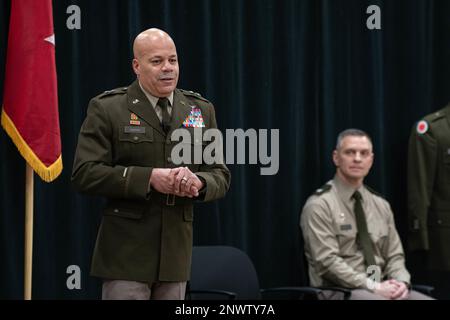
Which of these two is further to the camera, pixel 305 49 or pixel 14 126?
pixel 305 49

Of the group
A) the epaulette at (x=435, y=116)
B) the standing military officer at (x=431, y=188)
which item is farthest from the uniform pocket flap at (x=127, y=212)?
the epaulette at (x=435, y=116)

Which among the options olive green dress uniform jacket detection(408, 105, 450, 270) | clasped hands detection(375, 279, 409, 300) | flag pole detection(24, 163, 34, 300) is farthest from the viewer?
olive green dress uniform jacket detection(408, 105, 450, 270)

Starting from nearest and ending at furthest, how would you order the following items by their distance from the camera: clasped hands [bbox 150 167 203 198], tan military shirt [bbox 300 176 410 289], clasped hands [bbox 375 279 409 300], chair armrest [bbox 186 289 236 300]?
1. clasped hands [bbox 150 167 203 198]
2. chair armrest [bbox 186 289 236 300]
3. clasped hands [bbox 375 279 409 300]
4. tan military shirt [bbox 300 176 410 289]

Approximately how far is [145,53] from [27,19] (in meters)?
1.22

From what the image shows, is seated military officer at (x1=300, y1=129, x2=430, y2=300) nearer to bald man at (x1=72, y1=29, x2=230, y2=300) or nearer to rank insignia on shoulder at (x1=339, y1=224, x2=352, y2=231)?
rank insignia on shoulder at (x1=339, y1=224, x2=352, y2=231)

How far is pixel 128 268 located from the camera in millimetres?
2855

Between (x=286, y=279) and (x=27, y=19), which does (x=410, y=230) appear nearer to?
(x=286, y=279)

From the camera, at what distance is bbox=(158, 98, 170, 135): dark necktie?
9.72ft

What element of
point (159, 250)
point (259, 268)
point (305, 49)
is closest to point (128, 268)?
point (159, 250)

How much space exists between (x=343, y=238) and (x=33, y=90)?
1961mm

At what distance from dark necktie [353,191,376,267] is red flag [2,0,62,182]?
1.80 metres

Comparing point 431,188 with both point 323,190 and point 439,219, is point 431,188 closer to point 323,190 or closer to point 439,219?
point 439,219

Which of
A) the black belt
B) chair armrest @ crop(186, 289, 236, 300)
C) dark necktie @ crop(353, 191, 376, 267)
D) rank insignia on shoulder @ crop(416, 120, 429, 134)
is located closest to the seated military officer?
dark necktie @ crop(353, 191, 376, 267)
